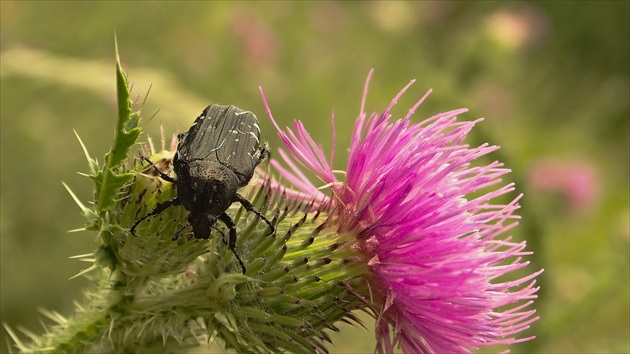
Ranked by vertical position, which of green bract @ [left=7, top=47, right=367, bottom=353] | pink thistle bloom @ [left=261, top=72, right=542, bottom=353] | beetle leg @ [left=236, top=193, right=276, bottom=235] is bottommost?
green bract @ [left=7, top=47, right=367, bottom=353]

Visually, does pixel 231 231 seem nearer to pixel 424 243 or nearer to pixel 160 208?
pixel 160 208

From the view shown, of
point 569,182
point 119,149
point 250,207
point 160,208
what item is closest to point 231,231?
point 250,207

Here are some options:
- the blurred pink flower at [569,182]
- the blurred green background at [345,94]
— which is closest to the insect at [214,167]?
the blurred green background at [345,94]

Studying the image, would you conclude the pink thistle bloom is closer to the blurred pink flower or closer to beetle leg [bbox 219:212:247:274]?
beetle leg [bbox 219:212:247:274]

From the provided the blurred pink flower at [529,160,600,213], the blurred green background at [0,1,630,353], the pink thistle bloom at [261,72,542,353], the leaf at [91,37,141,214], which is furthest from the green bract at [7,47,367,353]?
the blurred pink flower at [529,160,600,213]

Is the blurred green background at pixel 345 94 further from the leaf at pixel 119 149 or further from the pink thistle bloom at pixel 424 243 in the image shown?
the pink thistle bloom at pixel 424 243

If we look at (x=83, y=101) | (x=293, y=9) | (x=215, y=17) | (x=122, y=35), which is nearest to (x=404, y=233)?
(x=83, y=101)
